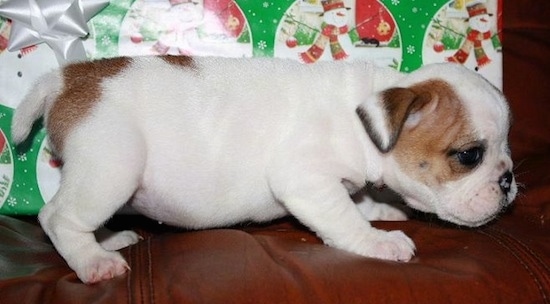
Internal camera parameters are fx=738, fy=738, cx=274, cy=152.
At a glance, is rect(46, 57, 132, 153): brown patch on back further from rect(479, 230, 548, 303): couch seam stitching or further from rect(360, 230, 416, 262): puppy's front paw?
rect(479, 230, 548, 303): couch seam stitching

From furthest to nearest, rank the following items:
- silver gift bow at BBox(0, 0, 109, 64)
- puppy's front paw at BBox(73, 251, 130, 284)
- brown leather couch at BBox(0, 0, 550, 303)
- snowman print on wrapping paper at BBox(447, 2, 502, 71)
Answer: snowman print on wrapping paper at BBox(447, 2, 502, 71) < silver gift bow at BBox(0, 0, 109, 64) < puppy's front paw at BBox(73, 251, 130, 284) < brown leather couch at BBox(0, 0, 550, 303)

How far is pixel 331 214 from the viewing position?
2.20 m

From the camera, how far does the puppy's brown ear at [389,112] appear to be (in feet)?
7.02

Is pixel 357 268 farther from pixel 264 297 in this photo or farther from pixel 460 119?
pixel 460 119

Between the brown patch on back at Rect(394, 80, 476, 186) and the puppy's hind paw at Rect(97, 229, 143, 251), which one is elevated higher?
the brown patch on back at Rect(394, 80, 476, 186)

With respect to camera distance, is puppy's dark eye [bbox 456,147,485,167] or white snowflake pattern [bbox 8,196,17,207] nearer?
puppy's dark eye [bbox 456,147,485,167]

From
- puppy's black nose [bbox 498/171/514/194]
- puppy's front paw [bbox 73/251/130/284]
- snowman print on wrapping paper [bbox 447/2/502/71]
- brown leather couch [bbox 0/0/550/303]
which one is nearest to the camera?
brown leather couch [bbox 0/0/550/303]

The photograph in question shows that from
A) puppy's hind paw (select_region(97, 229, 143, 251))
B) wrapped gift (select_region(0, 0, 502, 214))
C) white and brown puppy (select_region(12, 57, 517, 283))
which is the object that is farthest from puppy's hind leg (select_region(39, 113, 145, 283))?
wrapped gift (select_region(0, 0, 502, 214))

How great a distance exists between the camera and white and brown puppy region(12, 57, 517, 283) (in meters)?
2.15

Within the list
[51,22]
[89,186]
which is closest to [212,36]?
[51,22]

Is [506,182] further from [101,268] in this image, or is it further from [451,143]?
[101,268]

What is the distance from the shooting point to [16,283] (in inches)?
74.9

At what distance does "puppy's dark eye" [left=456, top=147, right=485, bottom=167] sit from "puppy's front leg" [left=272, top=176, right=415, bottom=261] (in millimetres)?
287

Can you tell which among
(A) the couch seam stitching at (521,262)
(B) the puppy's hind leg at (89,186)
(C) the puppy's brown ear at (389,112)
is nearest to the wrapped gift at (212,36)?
(B) the puppy's hind leg at (89,186)
